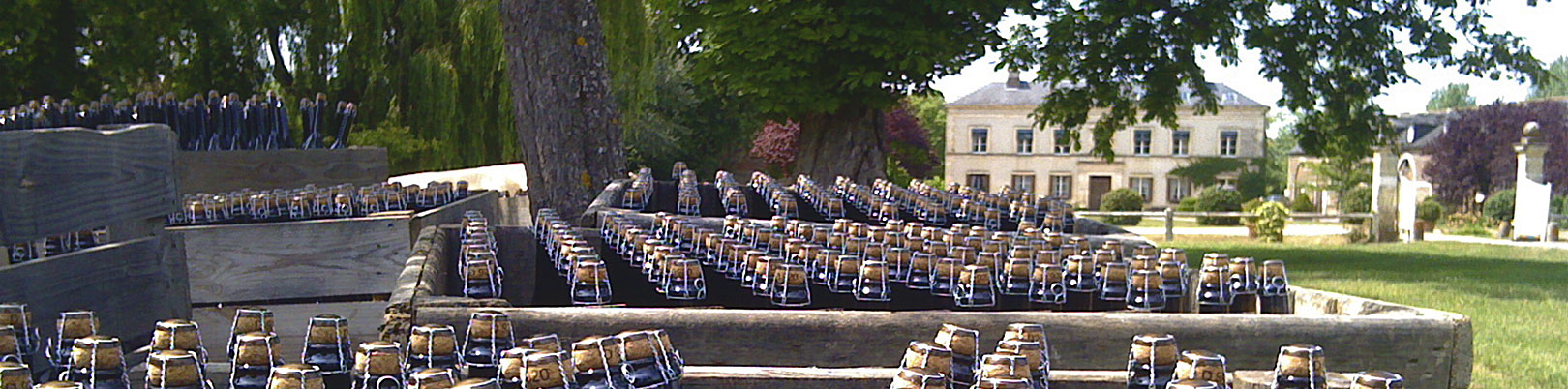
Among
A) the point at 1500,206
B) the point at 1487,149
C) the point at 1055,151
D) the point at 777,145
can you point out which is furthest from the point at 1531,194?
the point at 1055,151

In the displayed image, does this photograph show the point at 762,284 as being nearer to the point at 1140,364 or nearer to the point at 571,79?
the point at 1140,364

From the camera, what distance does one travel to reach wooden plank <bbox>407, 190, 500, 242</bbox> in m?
5.62

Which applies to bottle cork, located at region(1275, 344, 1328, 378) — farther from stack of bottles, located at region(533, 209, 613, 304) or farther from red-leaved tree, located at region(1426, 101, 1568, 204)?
red-leaved tree, located at region(1426, 101, 1568, 204)

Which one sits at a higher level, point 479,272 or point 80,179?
point 80,179

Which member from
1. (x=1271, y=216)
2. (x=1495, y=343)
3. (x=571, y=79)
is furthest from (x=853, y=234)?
(x=1271, y=216)

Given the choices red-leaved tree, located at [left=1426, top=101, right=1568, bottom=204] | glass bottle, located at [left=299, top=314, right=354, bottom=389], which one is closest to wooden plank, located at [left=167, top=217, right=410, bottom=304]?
glass bottle, located at [left=299, top=314, right=354, bottom=389]

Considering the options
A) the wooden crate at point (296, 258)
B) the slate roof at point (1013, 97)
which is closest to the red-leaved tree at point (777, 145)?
the slate roof at point (1013, 97)

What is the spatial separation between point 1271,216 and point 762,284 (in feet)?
79.9

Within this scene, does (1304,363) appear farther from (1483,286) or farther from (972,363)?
(1483,286)

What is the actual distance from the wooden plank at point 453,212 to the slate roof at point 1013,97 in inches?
2008

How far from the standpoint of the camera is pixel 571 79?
25.2 ft

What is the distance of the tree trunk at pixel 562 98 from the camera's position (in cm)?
760

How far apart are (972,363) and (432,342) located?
0.83 metres

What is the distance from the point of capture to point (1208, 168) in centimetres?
5619
